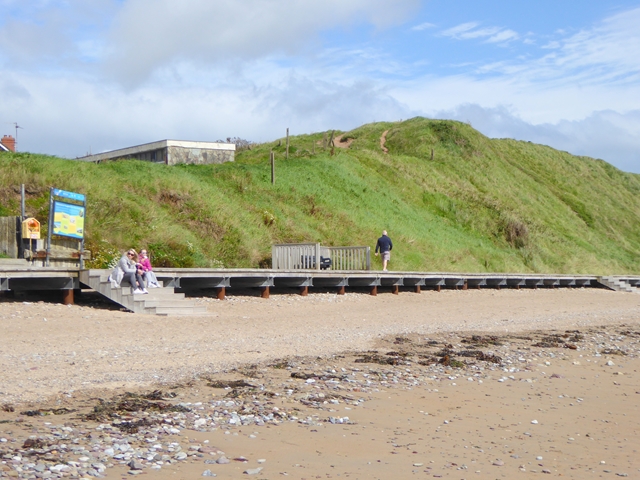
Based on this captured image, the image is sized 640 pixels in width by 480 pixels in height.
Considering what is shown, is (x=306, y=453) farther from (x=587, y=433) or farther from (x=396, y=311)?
(x=396, y=311)

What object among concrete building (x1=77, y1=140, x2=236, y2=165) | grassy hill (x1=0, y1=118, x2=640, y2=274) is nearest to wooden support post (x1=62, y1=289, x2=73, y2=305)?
grassy hill (x1=0, y1=118, x2=640, y2=274)

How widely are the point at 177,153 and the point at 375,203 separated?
9.88 meters

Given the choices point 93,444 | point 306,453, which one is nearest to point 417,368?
point 306,453

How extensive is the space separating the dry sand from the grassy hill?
7098mm

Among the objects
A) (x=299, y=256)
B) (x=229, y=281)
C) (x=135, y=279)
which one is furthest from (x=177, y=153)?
(x=135, y=279)

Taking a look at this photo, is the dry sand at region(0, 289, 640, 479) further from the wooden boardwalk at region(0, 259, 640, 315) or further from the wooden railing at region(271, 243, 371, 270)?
the wooden railing at region(271, 243, 371, 270)

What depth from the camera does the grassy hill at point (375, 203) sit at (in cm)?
2280

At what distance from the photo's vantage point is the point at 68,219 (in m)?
16.6

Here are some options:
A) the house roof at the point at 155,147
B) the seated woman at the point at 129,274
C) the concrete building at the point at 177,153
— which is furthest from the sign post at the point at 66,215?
the house roof at the point at 155,147

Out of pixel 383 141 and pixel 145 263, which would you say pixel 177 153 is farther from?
pixel 383 141

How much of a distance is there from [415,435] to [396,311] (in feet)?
40.3

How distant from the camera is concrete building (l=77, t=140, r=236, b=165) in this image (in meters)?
36.7

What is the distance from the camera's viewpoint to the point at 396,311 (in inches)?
782

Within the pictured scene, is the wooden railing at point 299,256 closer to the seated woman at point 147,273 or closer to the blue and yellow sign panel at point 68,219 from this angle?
the seated woman at point 147,273
